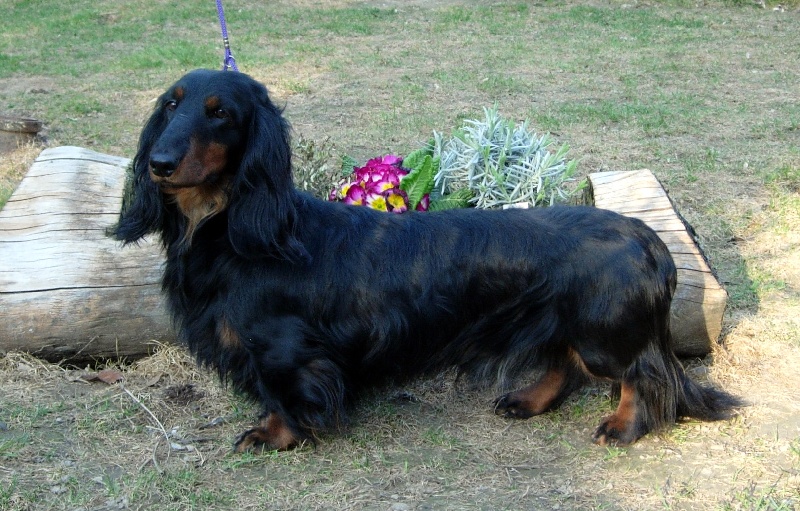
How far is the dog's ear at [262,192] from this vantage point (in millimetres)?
3258

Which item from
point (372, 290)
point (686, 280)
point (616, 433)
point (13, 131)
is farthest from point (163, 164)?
point (13, 131)

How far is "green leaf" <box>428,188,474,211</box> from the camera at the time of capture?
201 inches

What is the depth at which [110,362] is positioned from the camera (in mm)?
4473

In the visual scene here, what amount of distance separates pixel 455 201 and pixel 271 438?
6.60ft

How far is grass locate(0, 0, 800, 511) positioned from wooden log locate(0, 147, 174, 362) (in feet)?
0.53

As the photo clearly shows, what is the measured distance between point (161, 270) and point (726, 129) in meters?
6.16

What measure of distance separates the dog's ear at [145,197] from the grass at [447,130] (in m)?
0.96

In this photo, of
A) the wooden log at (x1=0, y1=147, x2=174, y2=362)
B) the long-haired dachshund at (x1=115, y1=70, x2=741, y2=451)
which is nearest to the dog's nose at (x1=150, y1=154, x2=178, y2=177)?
the long-haired dachshund at (x1=115, y1=70, x2=741, y2=451)

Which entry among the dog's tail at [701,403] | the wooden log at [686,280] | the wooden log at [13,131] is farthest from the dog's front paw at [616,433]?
the wooden log at [13,131]

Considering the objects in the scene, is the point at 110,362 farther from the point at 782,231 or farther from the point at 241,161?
the point at 782,231

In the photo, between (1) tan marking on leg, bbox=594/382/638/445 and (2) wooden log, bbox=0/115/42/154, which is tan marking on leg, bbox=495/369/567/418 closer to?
(1) tan marking on leg, bbox=594/382/638/445

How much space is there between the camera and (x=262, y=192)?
3.27 meters

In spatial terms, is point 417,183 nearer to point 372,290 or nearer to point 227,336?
point 372,290

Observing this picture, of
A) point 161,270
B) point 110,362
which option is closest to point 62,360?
point 110,362
